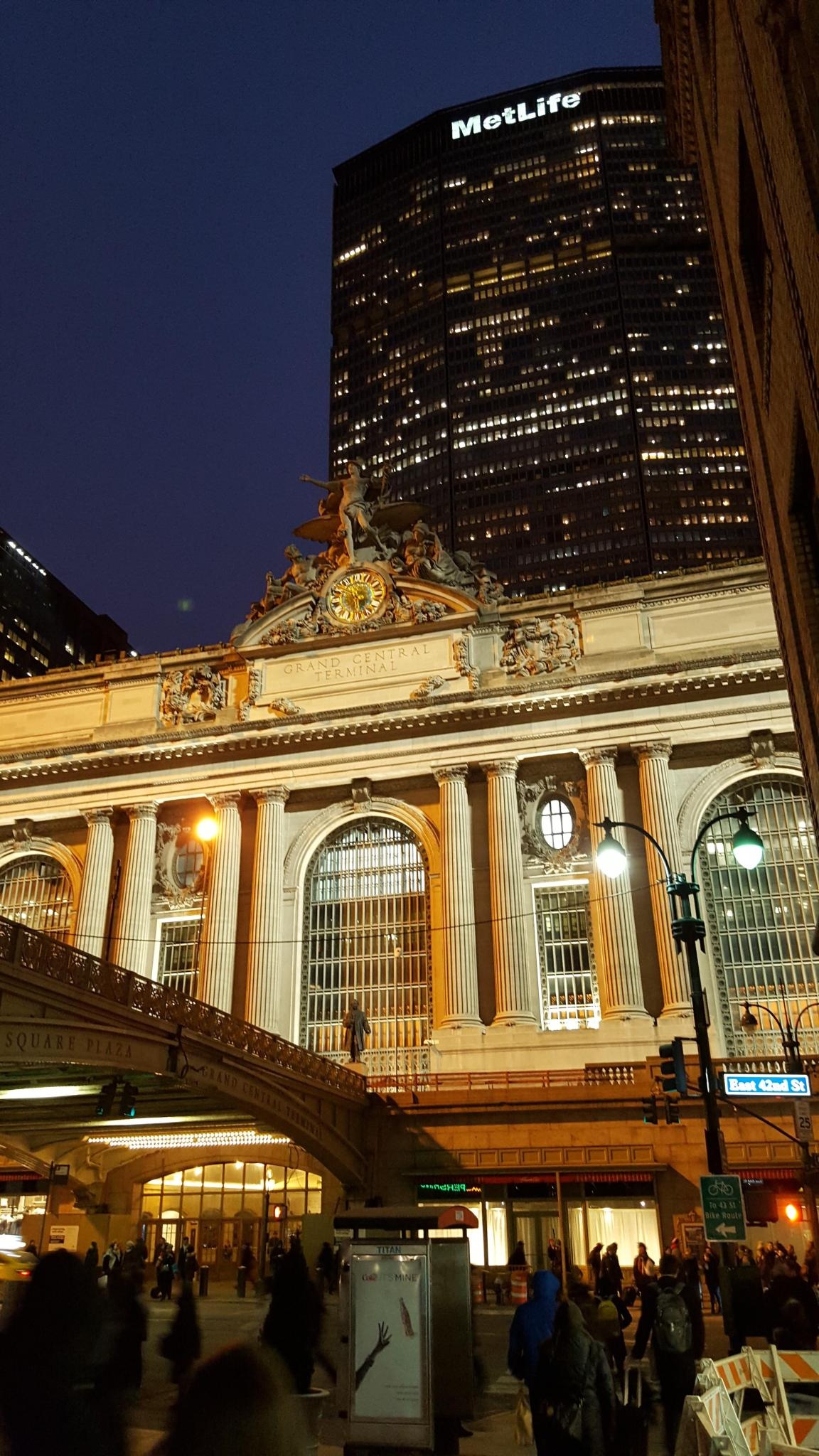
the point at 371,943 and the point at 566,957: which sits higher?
the point at 371,943

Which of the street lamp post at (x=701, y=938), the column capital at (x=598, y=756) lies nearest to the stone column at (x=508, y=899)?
the column capital at (x=598, y=756)

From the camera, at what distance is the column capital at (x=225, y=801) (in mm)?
42938

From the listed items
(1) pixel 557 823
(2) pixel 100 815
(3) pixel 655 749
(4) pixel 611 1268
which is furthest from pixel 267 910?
(4) pixel 611 1268

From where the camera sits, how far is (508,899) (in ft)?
125

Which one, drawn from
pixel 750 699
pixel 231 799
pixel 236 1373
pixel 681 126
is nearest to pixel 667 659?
pixel 750 699

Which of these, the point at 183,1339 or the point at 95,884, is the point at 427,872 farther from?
the point at 183,1339

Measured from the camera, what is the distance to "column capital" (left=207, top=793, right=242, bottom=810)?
4294cm

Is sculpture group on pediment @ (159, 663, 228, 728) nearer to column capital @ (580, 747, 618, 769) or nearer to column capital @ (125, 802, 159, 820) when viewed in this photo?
column capital @ (125, 802, 159, 820)

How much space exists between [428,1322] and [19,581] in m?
129

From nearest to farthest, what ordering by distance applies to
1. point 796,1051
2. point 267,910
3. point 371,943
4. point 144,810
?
point 796,1051 < point 371,943 < point 267,910 < point 144,810

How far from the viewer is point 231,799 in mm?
43000

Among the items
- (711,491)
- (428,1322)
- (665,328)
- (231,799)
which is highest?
(665,328)

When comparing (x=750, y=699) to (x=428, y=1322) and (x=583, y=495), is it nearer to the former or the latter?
(x=428, y=1322)

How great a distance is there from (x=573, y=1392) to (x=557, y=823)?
107 feet
